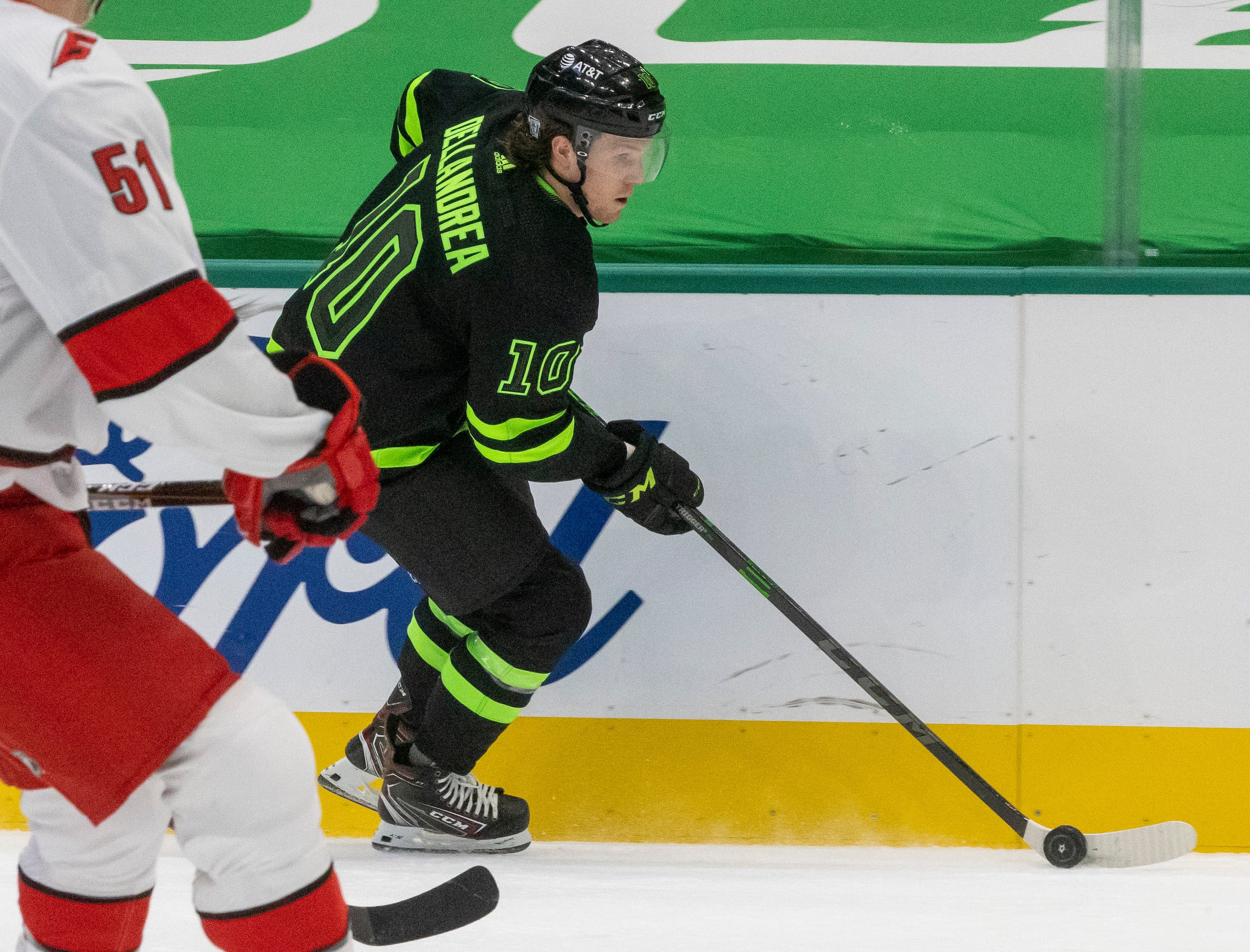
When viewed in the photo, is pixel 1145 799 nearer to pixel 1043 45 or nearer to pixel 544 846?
pixel 544 846

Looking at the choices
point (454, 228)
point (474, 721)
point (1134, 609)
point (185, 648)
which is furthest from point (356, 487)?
point (1134, 609)

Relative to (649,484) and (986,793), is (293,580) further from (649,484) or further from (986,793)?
(986,793)

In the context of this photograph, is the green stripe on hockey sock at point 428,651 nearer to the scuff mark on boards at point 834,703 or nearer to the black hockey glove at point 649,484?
the black hockey glove at point 649,484

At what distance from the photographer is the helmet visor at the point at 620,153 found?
6.26ft

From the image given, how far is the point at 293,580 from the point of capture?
7.82 feet

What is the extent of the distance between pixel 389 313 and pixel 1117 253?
1.36m

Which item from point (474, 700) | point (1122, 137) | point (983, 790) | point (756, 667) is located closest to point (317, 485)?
point (474, 700)

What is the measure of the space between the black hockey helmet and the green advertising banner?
0.48 metres

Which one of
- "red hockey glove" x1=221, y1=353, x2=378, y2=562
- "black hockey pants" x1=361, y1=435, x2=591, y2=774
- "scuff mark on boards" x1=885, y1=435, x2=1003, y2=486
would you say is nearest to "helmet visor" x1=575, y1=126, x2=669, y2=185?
"black hockey pants" x1=361, y1=435, x2=591, y2=774

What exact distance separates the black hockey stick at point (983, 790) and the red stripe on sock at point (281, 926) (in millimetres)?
1080

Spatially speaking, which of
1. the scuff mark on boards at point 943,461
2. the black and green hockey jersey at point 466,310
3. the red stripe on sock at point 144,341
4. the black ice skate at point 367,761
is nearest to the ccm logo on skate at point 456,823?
the black ice skate at point 367,761

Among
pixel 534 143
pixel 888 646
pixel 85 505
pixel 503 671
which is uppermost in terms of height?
pixel 534 143

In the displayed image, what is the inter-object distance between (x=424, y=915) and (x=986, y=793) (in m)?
1.06

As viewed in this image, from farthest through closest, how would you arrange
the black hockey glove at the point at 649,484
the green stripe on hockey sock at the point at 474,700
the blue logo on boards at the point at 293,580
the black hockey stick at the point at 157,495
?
the blue logo on boards at the point at 293,580 < the green stripe on hockey sock at the point at 474,700 < the black hockey glove at the point at 649,484 < the black hockey stick at the point at 157,495
